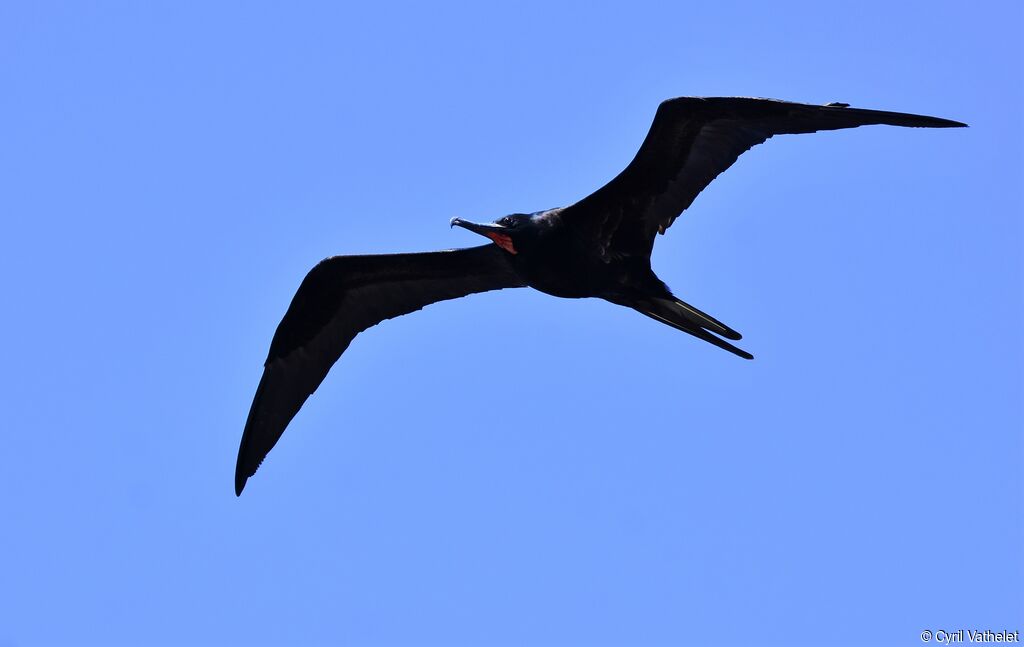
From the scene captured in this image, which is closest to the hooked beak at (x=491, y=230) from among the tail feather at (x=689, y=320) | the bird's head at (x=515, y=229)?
the bird's head at (x=515, y=229)

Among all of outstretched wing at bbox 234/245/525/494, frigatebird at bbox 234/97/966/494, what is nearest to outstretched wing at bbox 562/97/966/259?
frigatebird at bbox 234/97/966/494

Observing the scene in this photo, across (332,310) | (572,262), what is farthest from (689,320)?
(332,310)

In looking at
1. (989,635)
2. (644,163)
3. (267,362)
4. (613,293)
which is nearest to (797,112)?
(644,163)

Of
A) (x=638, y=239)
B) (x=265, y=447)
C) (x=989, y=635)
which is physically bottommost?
(x=989, y=635)

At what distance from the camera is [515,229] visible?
8945 mm

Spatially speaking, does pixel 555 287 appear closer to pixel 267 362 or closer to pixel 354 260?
pixel 354 260

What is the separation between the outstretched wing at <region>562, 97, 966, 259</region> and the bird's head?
0.67 ft

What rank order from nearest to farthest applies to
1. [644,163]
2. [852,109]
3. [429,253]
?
[852,109], [644,163], [429,253]

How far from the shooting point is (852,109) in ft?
26.5

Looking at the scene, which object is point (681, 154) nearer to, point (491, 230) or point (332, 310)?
point (491, 230)

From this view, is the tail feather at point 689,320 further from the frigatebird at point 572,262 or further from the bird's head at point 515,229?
the bird's head at point 515,229

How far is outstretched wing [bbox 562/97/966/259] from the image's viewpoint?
824 centimetres

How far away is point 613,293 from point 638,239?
39 centimetres

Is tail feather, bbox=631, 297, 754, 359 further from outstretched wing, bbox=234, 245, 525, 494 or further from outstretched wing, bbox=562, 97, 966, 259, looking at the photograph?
outstretched wing, bbox=234, 245, 525, 494
